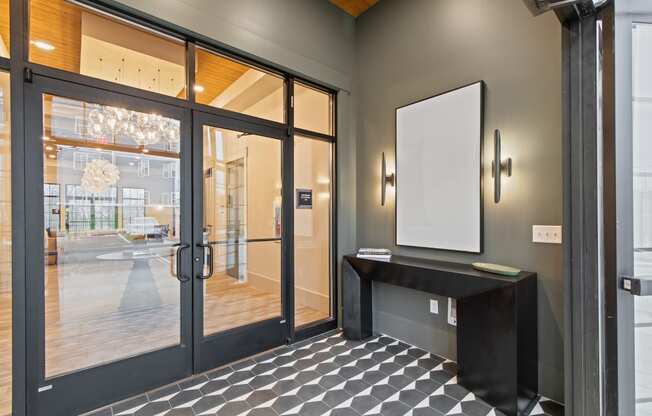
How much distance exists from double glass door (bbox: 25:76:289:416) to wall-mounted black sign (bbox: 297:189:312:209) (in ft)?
1.36

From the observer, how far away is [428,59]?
2.93 metres

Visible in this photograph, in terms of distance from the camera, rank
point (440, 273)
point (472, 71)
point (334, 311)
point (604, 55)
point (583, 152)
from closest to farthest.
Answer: point (604, 55), point (583, 152), point (440, 273), point (472, 71), point (334, 311)

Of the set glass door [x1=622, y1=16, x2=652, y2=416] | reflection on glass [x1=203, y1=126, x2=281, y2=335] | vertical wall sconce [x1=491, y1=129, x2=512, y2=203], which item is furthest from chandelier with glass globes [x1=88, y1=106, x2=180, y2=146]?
glass door [x1=622, y1=16, x2=652, y2=416]

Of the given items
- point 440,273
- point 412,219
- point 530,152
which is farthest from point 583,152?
point 412,219

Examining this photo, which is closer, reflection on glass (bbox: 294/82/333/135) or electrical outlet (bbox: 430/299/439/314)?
electrical outlet (bbox: 430/299/439/314)

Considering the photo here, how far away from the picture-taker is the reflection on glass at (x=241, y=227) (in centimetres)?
266

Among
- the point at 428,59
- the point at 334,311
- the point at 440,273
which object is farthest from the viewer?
the point at 334,311

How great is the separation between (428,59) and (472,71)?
489 millimetres

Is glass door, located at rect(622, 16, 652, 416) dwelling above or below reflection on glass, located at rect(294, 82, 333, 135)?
below

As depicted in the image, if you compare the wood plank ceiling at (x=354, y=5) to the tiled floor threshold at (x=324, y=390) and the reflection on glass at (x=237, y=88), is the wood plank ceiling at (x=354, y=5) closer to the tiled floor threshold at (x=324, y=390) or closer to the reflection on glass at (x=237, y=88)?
the reflection on glass at (x=237, y=88)

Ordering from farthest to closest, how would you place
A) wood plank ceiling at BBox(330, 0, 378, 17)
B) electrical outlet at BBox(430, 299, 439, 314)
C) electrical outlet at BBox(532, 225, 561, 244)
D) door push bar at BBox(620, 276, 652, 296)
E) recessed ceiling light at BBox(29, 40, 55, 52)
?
wood plank ceiling at BBox(330, 0, 378, 17) → electrical outlet at BBox(430, 299, 439, 314) → electrical outlet at BBox(532, 225, 561, 244) → recessed ceiling light at BBox(29, 40, 55, 52) → door push bar at BBox(620, 276, 652, 296)

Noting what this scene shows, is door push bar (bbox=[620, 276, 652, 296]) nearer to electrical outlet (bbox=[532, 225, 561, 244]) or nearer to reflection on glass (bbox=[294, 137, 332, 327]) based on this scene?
electrical outlet (bbox=[532, 225, 561, 244])

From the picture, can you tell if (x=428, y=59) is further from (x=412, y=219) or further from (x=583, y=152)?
(x=583, y=152)

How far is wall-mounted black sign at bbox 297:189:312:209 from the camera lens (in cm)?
329
